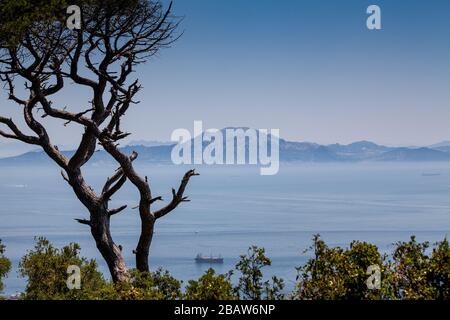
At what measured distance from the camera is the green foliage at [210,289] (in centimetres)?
660

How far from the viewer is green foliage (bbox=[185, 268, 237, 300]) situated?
6598 millimetres

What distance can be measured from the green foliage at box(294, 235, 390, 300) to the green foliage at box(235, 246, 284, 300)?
0.93 feet

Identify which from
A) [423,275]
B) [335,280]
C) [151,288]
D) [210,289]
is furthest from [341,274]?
[151,288]

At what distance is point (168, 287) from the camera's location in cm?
764

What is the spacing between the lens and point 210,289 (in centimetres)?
665

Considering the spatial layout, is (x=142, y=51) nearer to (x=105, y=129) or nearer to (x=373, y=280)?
(x=105, y=129)

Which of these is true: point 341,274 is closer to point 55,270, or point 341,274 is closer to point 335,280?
point 335,280

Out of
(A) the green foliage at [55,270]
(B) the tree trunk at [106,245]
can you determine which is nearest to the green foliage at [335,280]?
(B) the tree trunk at [106,245]

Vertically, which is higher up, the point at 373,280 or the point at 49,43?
the point at 49,43

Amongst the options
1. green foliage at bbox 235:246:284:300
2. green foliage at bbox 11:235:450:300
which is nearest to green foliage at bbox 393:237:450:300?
green foliage at bbox 11:235:450:300

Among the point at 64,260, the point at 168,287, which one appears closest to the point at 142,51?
the point at 64,260
